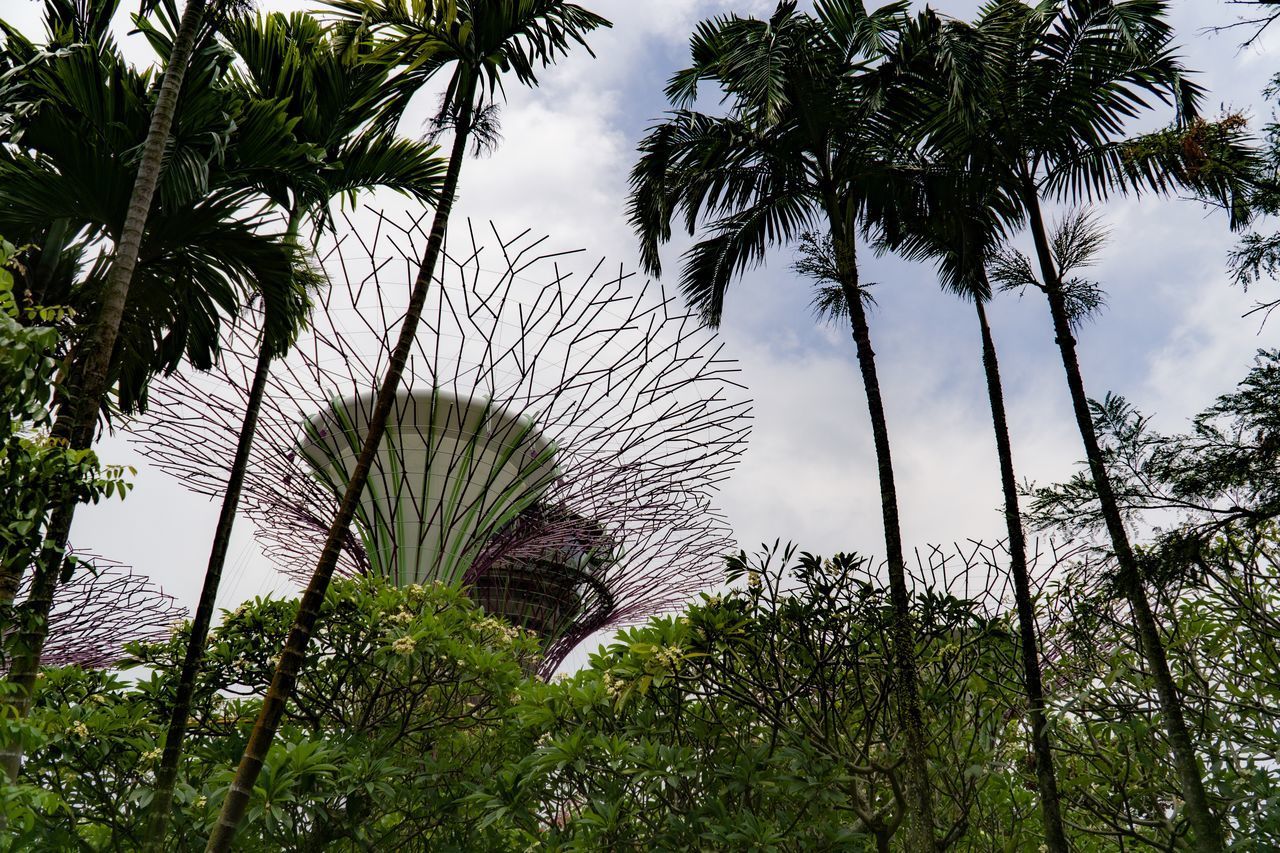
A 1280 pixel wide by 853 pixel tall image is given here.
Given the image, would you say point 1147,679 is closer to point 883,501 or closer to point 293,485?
point 883,501

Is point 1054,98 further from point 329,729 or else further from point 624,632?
point 329,729

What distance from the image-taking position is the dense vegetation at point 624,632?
6.50 m

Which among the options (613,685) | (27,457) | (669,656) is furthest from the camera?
(613,685)

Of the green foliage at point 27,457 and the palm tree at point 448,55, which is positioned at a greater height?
the palm tree at point 448,55

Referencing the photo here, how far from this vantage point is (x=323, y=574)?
648cm

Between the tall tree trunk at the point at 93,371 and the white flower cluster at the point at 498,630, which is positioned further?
the white flower cluster at the point at 498,630

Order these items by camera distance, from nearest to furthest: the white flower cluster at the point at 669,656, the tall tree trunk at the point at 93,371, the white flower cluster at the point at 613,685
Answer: the tall tree trunk at the point at 93,371, the white flower cluster at the point at 669,656, the white flower cluster at the point at 613,685

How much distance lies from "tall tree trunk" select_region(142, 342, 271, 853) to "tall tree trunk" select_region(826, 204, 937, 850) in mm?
5321

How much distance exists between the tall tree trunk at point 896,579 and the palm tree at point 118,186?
201 inches

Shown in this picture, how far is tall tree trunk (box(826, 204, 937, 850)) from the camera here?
7.06 m

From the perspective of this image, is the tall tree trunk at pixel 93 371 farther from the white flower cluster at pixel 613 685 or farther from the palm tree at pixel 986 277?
the palm tree at pixel 986 277

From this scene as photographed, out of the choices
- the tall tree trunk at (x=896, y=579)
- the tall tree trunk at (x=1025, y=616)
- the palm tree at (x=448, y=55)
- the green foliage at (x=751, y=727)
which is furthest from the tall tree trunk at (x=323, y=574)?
the tall tree trunk at (x=1025, y=616)

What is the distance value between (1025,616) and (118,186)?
787 centimetres

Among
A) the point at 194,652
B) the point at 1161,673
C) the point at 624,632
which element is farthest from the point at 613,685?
the point at 1161,673
